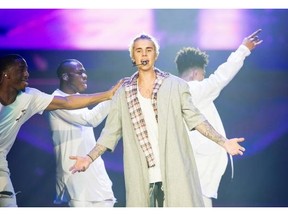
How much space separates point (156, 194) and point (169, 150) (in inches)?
12.8

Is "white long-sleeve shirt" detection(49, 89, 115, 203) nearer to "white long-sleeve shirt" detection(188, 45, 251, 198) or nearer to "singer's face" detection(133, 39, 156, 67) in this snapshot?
"singer's face" detection(133, 39, 156, 67)

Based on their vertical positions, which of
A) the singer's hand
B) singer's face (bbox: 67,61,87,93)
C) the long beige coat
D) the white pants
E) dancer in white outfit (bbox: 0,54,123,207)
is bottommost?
the white pants

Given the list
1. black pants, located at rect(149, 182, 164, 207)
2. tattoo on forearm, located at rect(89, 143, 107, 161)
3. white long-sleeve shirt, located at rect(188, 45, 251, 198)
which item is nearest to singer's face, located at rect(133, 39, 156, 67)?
white long-sleeve shirt, located at rect(188, 45, 251, 198)

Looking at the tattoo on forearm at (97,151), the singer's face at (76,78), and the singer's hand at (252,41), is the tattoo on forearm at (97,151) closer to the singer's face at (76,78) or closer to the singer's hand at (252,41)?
the singer's face at (76,78)

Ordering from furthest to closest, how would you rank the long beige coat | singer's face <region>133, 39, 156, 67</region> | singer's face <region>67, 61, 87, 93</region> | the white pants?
singer's face <region>67, 61, 87, 93</region> → the white pants → singer's face <region>133, 39, 156, 67</region> → the long beige coat

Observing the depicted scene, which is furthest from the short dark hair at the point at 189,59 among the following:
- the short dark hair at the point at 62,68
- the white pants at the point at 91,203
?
the white pants at the point at 91,203

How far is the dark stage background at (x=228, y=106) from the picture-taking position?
408 centimetres

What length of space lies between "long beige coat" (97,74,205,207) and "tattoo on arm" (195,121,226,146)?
37mm

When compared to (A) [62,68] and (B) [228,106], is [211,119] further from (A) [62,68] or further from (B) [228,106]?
(A) [62,68]

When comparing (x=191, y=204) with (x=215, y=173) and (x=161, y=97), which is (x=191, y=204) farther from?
(x=161, y=97)

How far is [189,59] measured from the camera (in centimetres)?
416

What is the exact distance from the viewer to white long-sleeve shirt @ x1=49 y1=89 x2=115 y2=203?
407 centimetres

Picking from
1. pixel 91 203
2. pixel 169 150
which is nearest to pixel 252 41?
pixel 169 150
